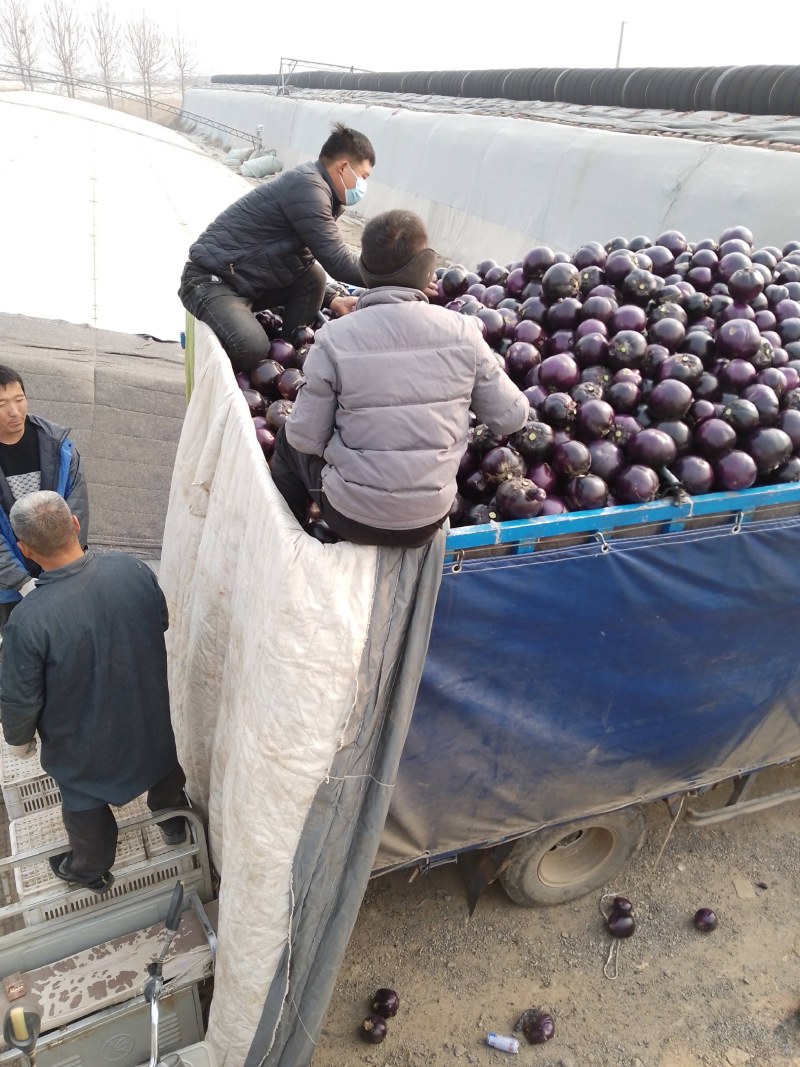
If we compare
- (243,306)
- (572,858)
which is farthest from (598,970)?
(243,306)

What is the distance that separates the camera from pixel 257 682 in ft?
7.95

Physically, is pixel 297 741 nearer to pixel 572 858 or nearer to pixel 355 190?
pixel 572 858

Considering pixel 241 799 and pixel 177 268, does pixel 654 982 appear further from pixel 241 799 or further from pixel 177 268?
pixel 177 268

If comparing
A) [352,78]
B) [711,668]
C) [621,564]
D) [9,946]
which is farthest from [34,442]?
[352,78]

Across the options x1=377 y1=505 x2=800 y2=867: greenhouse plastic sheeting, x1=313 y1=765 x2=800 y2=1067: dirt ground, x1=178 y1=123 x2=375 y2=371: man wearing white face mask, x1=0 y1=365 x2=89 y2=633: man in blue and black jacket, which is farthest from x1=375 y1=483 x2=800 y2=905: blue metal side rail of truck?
x1=0 y1=365 x2=89 y2=633: man in blue and black jacket

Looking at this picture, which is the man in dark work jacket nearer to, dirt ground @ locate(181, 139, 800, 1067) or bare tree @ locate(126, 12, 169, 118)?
dirt ground @ locate(181, 139, 800, 1067)

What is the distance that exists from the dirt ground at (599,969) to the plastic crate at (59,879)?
1.08m

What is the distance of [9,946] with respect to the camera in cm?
287

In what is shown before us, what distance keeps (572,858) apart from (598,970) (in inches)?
20.1

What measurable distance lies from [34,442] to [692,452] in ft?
11.2

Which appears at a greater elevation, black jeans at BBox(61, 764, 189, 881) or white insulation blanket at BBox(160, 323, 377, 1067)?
white insulation blanket at BBox(160, 323, 377, 1067)

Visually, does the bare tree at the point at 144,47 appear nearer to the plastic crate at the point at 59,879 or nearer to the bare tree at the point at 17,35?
the bare tree at the point at 17,35

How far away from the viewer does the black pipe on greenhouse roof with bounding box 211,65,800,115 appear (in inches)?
547

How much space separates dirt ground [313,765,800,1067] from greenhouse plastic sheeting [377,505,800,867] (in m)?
0.92
